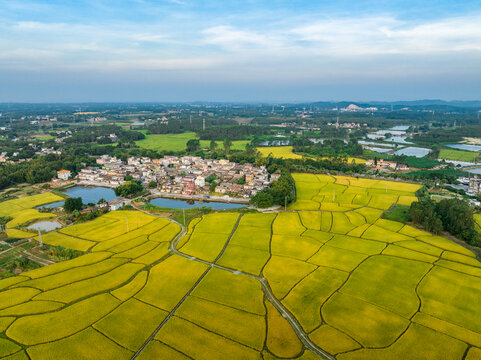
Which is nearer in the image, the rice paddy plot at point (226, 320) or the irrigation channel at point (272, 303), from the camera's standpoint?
the irrigation channel at point (272, 303)

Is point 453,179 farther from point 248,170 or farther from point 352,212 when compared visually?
point 248,170

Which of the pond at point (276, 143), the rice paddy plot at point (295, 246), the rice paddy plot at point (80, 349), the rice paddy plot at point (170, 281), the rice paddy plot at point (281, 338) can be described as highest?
the pond at point (276, 143)

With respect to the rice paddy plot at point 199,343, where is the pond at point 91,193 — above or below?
below

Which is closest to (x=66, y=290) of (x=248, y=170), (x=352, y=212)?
(x=352, y=212)

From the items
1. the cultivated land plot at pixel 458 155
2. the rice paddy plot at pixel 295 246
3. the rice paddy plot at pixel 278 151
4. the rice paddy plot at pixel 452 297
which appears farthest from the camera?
the rice paddy plot at pixel 278 151

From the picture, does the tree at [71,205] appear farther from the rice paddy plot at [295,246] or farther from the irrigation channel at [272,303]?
the rice paddy plot at [295,246]

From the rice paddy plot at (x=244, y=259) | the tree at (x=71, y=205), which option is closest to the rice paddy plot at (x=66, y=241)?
the tree at (x=71, y=205)

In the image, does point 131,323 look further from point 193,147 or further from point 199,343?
point 193,147
